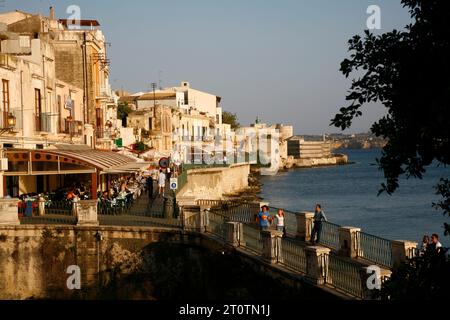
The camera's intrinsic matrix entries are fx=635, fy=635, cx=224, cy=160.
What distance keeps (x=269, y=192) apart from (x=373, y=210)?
2855 cm

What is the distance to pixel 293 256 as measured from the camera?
16391mm

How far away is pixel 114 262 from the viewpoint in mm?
20578

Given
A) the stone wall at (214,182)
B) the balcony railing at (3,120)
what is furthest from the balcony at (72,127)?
the stone wall at (214,182)

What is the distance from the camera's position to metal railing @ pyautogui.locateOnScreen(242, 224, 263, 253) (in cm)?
1832

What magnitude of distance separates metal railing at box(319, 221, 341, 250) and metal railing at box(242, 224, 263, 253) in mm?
2438

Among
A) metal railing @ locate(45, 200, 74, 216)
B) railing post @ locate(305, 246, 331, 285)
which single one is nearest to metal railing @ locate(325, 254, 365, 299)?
railing post @ locate(305, 246, 331, 285)

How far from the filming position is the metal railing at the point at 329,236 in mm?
19766

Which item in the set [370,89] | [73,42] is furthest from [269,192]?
[370,89]

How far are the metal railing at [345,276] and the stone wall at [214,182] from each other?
3033cm

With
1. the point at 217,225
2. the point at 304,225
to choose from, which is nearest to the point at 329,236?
the point at 304,225

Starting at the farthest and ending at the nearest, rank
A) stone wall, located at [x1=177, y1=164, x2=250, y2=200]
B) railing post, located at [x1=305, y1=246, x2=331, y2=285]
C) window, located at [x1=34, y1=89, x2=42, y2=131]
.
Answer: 1. stone wall, located at [x1=177, y1=164, x2=250, y2=200]
2. window, located at [x1=34, y1=89, x2=42, y2=131]
3. railing post, located at [x1=305, y1=246, x2=331, y2=285]

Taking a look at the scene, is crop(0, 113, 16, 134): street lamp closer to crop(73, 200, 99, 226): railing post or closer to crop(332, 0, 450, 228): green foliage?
crop(73, 200, 99, 226): railing post

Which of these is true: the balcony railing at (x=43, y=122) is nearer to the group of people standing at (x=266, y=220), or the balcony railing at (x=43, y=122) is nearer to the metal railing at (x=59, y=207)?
the metal railing at (x=59, y=207)

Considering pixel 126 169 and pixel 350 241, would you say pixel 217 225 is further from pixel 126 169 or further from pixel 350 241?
pixel 126 169
